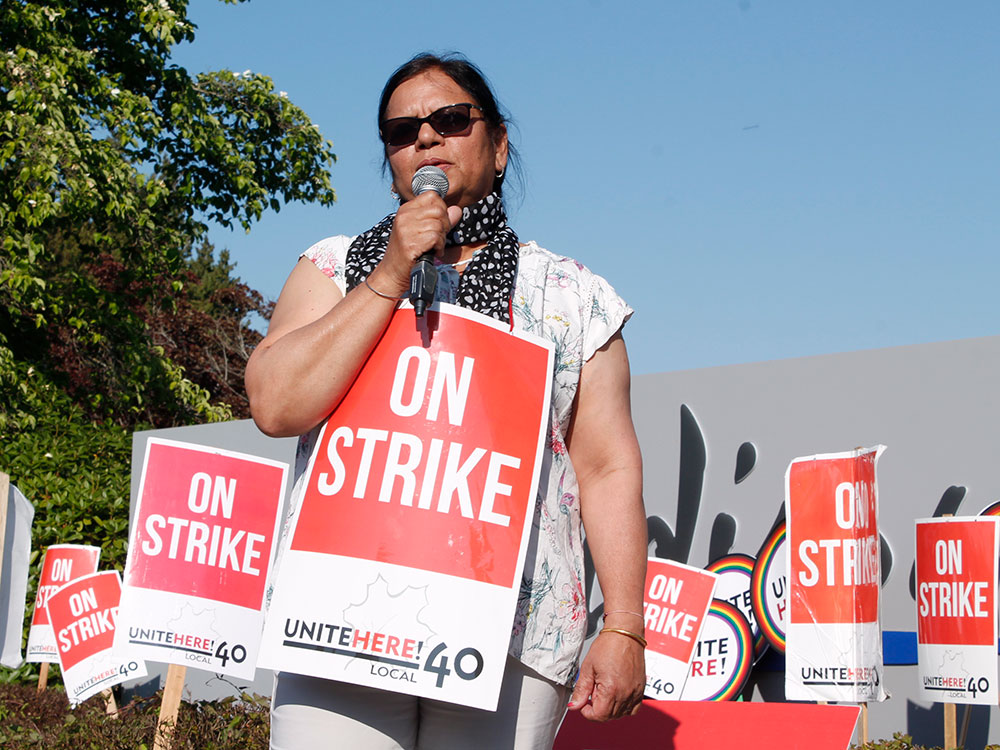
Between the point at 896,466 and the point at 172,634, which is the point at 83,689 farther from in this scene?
the point at 896,466

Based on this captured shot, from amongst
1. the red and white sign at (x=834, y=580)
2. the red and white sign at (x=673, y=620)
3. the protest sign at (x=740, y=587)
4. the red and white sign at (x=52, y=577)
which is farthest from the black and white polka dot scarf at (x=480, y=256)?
the red and white sign at (x=52, y=577)

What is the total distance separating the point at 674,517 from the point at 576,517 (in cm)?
664

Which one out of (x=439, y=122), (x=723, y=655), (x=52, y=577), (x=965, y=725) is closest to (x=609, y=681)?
(x=439, y=122)

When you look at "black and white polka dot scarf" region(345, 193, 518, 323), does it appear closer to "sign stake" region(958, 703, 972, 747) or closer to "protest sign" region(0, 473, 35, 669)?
"protest sign" region(0, 473, 35, 669)

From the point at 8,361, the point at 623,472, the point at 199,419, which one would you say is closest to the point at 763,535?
the point at 623,472

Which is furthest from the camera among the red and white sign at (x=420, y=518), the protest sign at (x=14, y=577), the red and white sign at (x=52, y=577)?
the red and white sign at (x=52, y=577)

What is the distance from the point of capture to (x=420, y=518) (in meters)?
1.81

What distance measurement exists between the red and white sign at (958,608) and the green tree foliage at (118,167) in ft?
27.1

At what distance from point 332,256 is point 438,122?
0.30 metres

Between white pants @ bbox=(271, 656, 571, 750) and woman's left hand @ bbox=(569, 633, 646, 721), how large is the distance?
0.08 meters

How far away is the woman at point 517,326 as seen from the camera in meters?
1.83

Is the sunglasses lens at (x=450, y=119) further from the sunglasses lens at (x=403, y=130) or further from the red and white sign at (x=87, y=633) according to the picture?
the red and white sign at (x=87, y=633)

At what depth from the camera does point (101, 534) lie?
1188 cm

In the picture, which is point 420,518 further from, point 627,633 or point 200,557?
point 200,557
